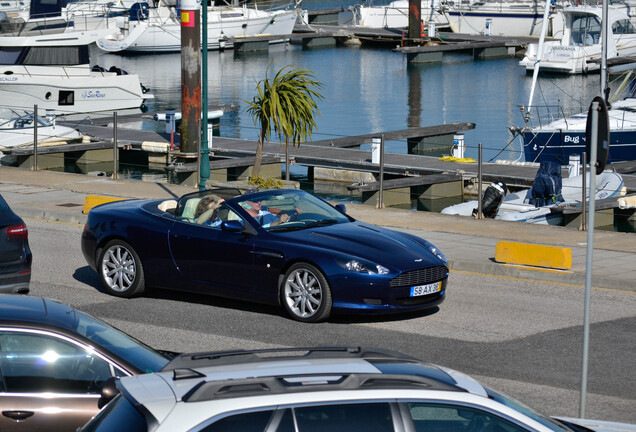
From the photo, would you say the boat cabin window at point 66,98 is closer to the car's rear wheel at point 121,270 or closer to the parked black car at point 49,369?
the car's rear wheel at point 121,270

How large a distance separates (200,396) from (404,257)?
772 centimetres

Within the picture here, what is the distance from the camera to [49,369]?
630 centimetres

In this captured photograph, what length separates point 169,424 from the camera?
414 centimetres

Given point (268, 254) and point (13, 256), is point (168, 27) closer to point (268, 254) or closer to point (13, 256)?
point (268, 254)

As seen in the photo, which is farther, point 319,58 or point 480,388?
point 319,58

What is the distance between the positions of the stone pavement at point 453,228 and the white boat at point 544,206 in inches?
140

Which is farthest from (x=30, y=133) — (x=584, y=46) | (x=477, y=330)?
(x=584, y=46)

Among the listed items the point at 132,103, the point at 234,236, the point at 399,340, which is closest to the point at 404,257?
the point at 399,340

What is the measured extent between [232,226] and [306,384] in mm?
8070

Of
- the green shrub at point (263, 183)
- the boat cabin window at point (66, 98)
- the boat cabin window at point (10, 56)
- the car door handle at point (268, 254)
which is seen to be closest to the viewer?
the car door handle at point (268, 254)

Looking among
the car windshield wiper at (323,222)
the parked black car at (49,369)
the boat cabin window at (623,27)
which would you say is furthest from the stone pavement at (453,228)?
the boat cabin window at (623,27)

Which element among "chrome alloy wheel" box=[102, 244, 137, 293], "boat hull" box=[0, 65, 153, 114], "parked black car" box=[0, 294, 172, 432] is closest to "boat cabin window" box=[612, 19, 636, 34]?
"boat hull" box=[0, 65, 153, 114]

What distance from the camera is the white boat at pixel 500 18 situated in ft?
279

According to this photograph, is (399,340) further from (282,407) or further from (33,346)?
(282,407)
